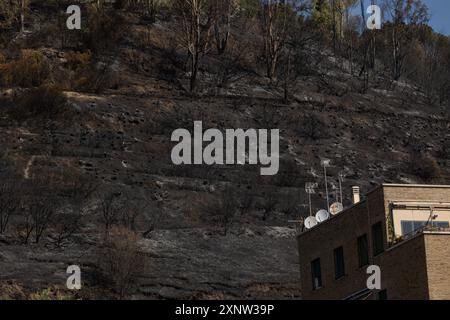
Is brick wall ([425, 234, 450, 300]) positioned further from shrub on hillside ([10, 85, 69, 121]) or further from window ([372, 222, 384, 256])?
shrub on hillside ([10, 85, 69, 121])

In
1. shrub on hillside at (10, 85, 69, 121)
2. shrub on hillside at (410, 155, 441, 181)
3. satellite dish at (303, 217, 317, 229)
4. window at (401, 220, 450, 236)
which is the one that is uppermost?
shrub on hillside at (10, 85, 69, 121)

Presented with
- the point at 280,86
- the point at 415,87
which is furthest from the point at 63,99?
the point at 415,87

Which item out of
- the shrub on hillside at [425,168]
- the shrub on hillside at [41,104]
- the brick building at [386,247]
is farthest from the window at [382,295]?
the shrub on hillside at [41,104]

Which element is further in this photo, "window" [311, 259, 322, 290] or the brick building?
"window" [311, 259, 322, 290]

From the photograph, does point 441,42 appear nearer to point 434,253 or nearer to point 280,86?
point 280,86

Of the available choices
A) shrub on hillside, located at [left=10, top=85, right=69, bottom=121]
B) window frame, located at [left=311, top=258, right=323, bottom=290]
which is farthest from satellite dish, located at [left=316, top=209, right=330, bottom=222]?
shrub on hillside, located at [left=10, top=85, right=69, bottom=121]

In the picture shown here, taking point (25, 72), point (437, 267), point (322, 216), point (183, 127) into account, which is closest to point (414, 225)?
point (437, 267)

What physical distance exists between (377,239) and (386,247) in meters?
0.98

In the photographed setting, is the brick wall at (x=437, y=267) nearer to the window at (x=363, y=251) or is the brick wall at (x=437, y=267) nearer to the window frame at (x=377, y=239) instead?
the window frame at (x=377, y=239)

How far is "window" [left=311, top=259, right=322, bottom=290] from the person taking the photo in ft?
141

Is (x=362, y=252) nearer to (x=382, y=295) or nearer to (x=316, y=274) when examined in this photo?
(x=382, y=295)

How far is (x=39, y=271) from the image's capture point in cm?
5372

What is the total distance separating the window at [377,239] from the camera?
128 ft

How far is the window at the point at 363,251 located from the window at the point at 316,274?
304 centimetres
